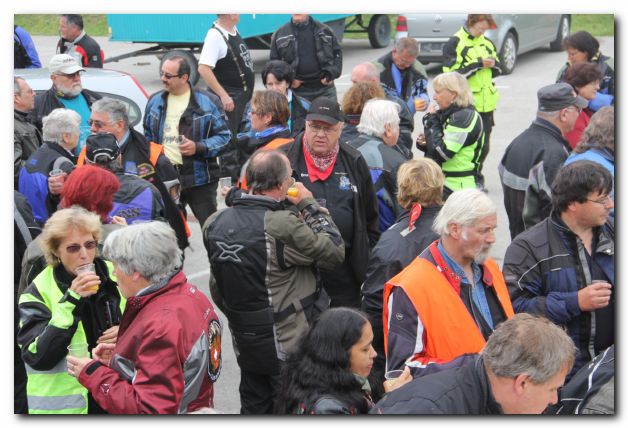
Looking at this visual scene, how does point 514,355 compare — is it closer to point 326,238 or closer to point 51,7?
point 326,238

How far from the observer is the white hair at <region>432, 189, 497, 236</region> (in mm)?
4113

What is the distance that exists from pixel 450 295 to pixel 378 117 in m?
2.35

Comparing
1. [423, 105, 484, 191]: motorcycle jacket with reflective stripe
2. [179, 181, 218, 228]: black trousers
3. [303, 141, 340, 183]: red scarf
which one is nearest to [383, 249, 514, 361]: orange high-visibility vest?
[303, 141, 340, 183]: red scarf

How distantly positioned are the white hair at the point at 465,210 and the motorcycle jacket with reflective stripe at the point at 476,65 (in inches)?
236

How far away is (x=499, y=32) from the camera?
617 inches

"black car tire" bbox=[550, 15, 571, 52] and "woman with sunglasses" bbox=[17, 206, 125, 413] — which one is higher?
"woman with sunglasses" bbox=[17, 206, 125, 413]

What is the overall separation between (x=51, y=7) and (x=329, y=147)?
183 centimetres

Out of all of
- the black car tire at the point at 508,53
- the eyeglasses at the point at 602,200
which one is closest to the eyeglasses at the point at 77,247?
the eyeglasses at the point at 602,200

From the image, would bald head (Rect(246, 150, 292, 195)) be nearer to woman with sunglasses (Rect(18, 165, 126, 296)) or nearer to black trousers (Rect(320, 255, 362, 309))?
woman with sunglasses (Rect(18, 165, 126, 296))

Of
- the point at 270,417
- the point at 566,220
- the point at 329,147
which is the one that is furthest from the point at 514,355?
the point at 329,147

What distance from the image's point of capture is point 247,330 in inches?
190

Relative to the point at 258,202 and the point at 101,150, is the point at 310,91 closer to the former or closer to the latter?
the point at 101,150

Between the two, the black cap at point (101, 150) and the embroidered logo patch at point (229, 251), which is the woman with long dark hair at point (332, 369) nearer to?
the embroidered logo patch at point (229, 251)

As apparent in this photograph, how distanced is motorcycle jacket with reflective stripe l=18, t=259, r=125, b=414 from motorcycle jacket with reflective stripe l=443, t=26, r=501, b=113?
674cm
